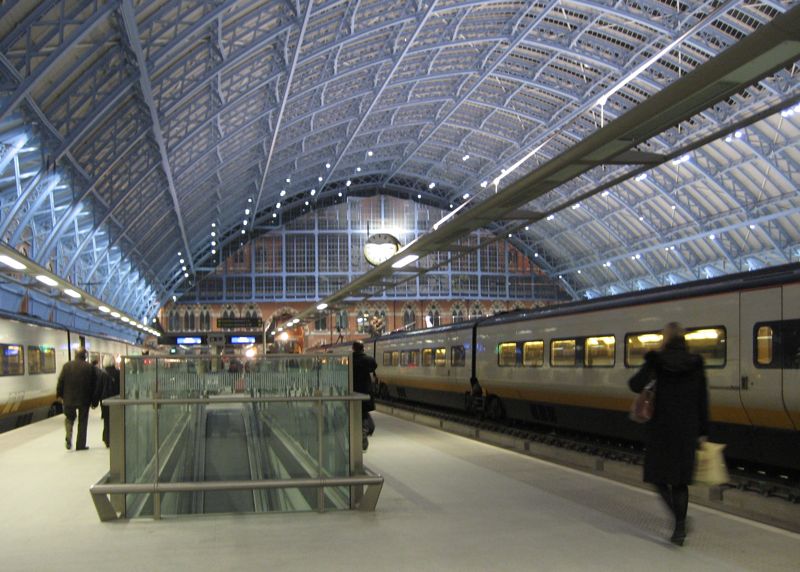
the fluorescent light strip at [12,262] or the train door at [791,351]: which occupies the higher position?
the fluorescent light strip at [12,262]

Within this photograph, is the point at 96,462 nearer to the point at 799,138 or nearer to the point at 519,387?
the point at 519,387

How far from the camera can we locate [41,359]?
2848 centimetres

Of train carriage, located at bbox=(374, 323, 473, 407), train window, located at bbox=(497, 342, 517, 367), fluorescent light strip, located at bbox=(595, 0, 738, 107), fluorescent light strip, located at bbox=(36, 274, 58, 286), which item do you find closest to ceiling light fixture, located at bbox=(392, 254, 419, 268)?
train window, located at bbox=(497, 342, 517, 367)

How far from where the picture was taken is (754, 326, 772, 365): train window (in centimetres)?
1216

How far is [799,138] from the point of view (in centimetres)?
4488

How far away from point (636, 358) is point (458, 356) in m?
12.7

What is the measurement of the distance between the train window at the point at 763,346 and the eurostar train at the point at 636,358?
0.05 feet

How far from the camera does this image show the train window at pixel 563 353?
18.6 metres

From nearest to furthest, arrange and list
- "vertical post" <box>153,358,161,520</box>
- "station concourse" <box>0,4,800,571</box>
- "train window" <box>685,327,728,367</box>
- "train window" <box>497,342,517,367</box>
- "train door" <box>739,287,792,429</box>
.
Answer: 1. "station concourse" <box>0,4,800,571</box>
2. "vertical post" <box>153,358,161,520</box>
3. "train door" <box>739,287,792,429</box>
4. "train window" <box>685,327,728,367</box>
5. "train window" <box>497,342,517,367</box>

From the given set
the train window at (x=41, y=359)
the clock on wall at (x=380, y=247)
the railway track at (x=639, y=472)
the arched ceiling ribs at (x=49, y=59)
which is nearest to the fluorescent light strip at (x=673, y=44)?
the clock on wall at (x=380, y=247)

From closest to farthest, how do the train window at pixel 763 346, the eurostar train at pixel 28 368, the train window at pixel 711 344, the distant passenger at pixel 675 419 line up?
the distant passenger at pixel 675 419 < the train window at pixel 763 346 < the train window at pixel 711 344 < the eurostar train at pixel 28 368

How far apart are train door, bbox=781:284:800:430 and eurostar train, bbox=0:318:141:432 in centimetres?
1566

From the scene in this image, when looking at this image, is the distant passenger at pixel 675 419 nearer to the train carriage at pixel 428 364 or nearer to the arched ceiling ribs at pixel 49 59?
the arched ceiling ribs at pixel 49 59

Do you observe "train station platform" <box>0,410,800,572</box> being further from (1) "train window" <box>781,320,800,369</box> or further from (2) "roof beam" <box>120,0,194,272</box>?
(2) "roof beam" <box>120,0,194,272</box>
